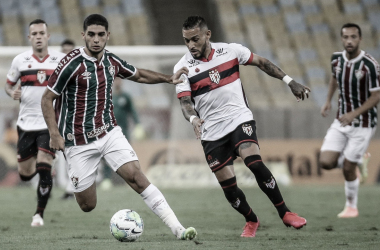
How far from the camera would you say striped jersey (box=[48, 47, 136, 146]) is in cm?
644

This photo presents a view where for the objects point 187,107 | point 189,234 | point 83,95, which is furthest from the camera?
point 187,107

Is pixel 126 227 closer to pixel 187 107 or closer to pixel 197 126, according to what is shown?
pixel 197 126

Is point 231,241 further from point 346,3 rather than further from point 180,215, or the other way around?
point 346,3

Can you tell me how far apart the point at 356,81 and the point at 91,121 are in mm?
4132

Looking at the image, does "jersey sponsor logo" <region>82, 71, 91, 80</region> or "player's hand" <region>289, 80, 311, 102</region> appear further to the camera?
"player's hand" <region>289, 80, 311, 102</region>

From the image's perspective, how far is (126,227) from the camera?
20.6ft

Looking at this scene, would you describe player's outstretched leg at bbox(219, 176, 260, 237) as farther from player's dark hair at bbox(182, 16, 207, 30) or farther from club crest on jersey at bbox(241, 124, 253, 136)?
player's dark hair at bbox(182, 16, 207, 30)

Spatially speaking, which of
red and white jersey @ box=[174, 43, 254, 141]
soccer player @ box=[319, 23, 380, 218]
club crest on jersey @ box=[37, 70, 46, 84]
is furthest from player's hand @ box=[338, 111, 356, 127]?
club crest on jersey @ box=[37, 70, 46, 84]

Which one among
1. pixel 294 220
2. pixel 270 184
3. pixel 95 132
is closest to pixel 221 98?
pixel 270 184

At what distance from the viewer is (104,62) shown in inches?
261

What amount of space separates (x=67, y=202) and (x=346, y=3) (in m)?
13.4

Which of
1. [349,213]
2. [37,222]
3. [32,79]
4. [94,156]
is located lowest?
[349,213]

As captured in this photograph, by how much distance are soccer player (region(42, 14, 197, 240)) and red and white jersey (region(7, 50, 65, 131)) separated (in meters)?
A: 2.02

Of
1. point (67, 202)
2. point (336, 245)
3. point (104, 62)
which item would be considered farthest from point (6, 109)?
point (336, 245)
